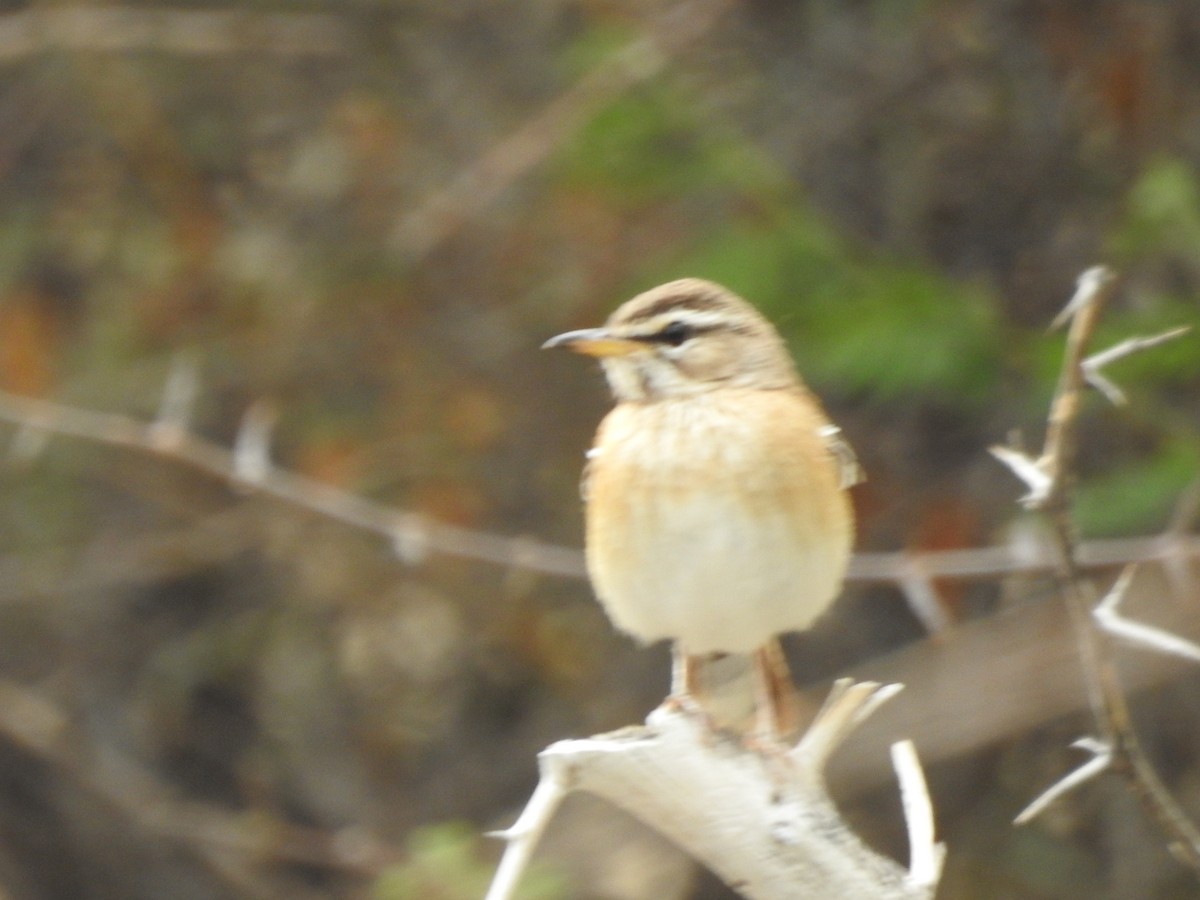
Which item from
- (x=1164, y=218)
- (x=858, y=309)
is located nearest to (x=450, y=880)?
(x=858, y=309)

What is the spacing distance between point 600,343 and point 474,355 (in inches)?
121

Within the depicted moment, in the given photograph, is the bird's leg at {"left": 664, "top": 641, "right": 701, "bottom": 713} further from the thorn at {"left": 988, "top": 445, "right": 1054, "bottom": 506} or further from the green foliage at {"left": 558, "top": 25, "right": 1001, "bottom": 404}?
the green foliage at {"left": 558, "top": 25, "right": 1001, "bottom": 404}

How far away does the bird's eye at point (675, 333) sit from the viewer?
10.6 feet

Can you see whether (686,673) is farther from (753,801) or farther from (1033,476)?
(1033,476)

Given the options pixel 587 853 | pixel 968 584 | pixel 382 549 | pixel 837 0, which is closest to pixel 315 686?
pixel 382 549

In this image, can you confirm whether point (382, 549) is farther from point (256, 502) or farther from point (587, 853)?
point (587, 853)

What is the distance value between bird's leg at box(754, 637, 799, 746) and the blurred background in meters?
1.09

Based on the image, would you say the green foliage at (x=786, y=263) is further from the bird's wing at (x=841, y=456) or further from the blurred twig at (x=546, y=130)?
the bird's wing at (x=841, y=456)

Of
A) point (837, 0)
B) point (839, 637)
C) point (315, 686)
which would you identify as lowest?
point (839, 637)

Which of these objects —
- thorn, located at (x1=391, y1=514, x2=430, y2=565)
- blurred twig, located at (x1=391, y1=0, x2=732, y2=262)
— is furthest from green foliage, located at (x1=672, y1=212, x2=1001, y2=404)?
thorn, located at (x1=391, y1=514, x2=430, y2=565)

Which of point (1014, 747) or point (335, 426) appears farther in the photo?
point (335, 426)

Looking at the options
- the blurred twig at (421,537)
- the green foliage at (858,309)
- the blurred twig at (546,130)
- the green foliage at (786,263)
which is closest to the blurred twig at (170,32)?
the blurred twig at (546,130)

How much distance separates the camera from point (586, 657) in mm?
6203

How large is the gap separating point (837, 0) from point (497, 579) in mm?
2372
